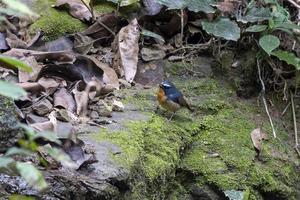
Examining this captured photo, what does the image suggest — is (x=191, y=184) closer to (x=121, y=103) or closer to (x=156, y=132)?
(x=156, y=132)

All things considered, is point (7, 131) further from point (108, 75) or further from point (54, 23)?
point (54, 23)

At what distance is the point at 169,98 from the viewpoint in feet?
12.5

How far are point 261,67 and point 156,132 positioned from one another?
128cm

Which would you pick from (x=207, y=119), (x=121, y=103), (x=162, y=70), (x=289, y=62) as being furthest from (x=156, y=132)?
(x=289, y=62)

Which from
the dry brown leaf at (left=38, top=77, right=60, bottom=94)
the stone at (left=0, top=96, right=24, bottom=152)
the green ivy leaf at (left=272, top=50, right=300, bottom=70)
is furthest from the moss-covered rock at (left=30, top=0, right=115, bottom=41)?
the stone at (left=0, top=96, right=24, bottom=152)

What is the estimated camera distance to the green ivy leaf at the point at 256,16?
14.5ft

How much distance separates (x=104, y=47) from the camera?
176 inches

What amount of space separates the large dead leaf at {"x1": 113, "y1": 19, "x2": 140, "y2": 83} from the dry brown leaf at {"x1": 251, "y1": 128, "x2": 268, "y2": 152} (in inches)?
36.1

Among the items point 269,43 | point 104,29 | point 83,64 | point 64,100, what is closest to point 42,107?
point 64,100

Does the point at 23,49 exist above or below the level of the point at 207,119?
above

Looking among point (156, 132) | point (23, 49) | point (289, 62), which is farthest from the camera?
point (289, 62)

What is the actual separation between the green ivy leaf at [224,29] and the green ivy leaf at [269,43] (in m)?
0.18

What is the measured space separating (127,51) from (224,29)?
72 centimetres

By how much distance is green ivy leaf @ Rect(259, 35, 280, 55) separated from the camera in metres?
4.22
